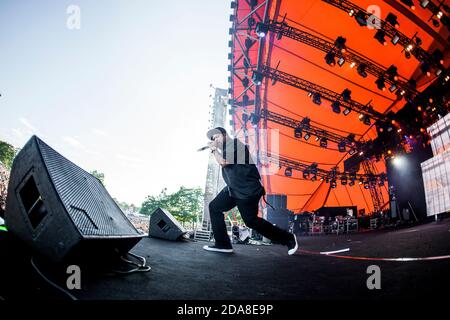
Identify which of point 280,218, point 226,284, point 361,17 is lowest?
point 226,284

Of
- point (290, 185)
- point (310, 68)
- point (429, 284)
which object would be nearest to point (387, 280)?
point (429, 284)

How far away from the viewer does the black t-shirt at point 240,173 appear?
2.56m

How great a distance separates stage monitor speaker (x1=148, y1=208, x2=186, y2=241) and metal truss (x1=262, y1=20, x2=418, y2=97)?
603 centimetres

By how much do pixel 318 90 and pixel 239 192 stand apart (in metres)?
7.65

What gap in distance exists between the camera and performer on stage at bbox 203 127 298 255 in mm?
2539

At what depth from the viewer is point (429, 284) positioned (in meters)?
1.07

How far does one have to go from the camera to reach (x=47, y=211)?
43.8 inches

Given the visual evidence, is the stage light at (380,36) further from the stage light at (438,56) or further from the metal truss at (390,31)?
the stage light at (438,56)

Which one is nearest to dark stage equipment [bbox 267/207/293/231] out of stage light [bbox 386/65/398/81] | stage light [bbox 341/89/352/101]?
stage light [bbox 341/89/352/101]

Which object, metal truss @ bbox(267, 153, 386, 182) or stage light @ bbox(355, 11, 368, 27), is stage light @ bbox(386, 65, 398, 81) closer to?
stage light @ bbox(355, 11, 368, 27)

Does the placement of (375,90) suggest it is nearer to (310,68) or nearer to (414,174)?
(310,68)

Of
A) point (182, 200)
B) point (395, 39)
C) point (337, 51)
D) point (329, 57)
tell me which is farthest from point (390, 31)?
point (182, 200)

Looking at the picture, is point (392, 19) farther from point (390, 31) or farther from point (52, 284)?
point (52, 284)
